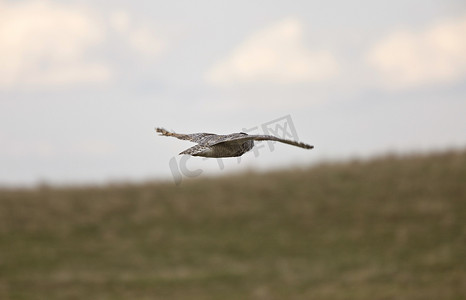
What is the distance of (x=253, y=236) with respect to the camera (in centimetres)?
4706

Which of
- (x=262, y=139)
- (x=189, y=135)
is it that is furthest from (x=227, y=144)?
(x=189, y=135)

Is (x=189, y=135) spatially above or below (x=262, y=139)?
above

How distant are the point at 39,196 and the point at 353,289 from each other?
21.9 m

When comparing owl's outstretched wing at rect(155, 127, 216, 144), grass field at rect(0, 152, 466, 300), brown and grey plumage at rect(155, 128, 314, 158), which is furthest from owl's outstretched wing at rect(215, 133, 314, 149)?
grass field at rect(0, 152, 466, 300)

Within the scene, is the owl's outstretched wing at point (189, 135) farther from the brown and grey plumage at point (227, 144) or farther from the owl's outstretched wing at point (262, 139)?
the owl's outstretched wing at point (262, 139)

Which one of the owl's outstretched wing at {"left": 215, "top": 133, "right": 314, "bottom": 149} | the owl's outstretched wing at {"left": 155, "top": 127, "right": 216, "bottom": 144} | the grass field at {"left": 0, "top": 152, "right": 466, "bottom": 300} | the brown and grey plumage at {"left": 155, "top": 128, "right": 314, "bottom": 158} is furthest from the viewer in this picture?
the grass field at {"left": 0, "top": 152, "right": 466, "bottom": 300}

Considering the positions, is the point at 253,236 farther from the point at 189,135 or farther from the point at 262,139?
the point at 262,139


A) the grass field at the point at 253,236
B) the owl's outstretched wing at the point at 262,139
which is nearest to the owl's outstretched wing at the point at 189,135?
the owl's outstretched wing at the point at 262,139

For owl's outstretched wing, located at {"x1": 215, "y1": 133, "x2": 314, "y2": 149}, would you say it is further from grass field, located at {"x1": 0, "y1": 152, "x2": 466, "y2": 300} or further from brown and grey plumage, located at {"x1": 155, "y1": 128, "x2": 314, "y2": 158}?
grass field, located at {"x1": 0, "y1": 152, "x2": 466, "y2": 300}

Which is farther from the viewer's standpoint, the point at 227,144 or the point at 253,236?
the point at 253,236

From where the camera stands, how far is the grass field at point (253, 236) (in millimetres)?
39750

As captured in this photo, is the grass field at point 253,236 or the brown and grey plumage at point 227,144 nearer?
the brown and grey plumage at point 227,144

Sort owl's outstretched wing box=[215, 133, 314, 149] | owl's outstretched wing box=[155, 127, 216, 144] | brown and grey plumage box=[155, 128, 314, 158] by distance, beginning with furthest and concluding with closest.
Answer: owl's outstretched wing box=[155, 127, 216, 144]
brown and grey plumage box=[155, 128, 314, 158]
owl's outstretched wing box=[215, 133, 314, 149]

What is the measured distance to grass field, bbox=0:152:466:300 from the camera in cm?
3975
